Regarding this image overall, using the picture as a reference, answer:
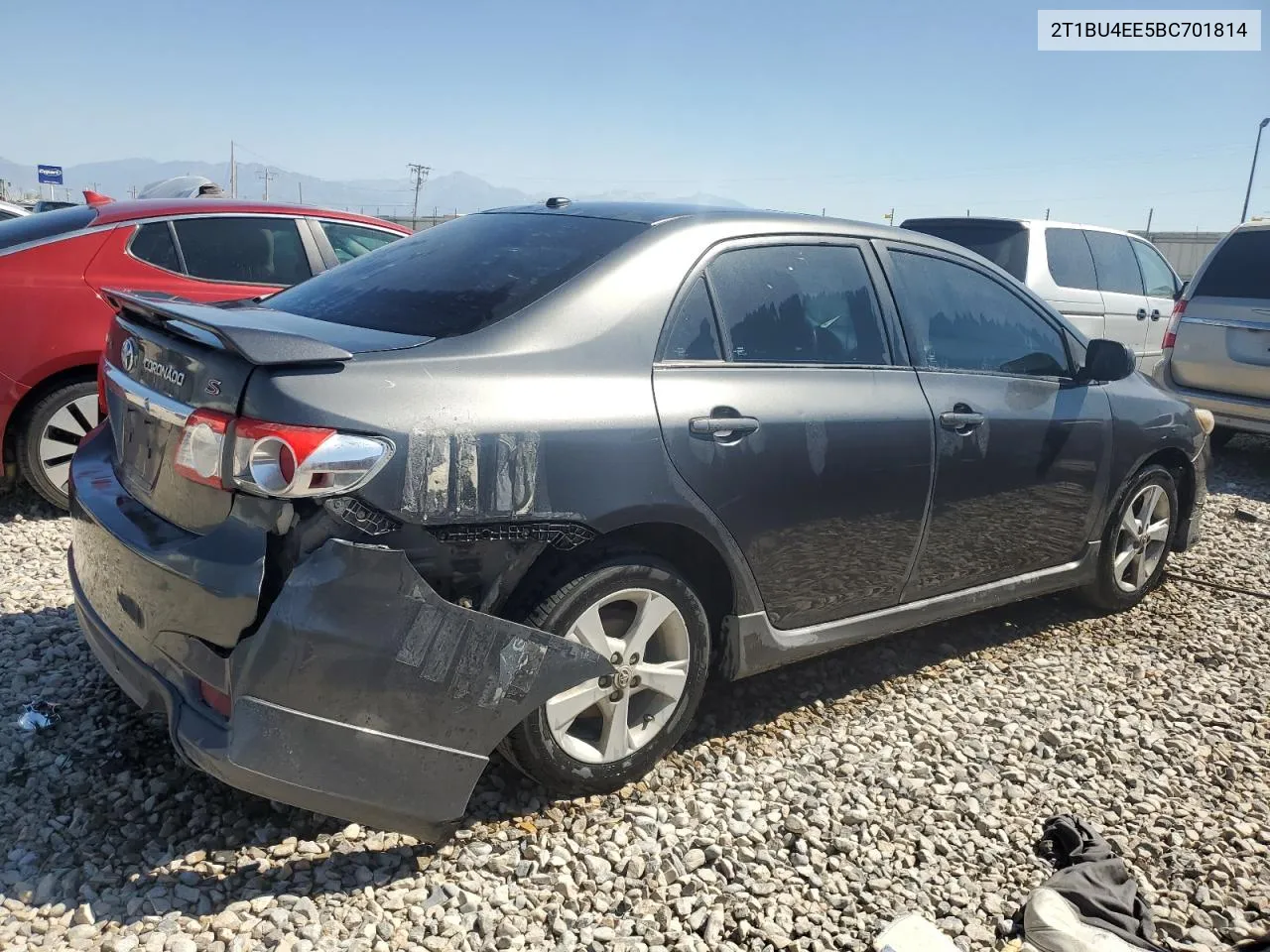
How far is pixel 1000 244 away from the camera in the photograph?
905 cm

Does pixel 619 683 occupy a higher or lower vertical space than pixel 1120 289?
lower

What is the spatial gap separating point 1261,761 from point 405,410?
317cm

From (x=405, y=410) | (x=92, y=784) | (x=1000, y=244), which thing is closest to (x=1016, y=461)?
(x=405, y=410)

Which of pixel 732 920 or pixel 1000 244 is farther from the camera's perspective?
pixel 1000 244

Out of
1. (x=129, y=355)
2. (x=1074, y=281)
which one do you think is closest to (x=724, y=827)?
(x=129, y=355)

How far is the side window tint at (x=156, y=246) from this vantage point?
5.43 meters

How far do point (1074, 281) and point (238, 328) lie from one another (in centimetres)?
900

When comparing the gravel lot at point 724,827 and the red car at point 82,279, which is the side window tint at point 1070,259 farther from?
the red car at point 82,279

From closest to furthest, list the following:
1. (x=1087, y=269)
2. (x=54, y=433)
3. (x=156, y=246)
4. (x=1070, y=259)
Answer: (x=54, y=433) → (x=156, y=246) → (x=1070, y=259) → (x=1087, y=269)

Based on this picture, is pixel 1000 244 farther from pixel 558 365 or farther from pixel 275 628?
pixel 275 628

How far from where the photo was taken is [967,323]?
3836 millimetres

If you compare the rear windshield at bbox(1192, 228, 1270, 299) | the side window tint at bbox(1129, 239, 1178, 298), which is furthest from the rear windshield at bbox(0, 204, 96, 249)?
the side window tint at bbox(1129, 239, 1178, 298)

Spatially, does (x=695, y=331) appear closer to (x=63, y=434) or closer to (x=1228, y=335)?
(x=63, y=434)

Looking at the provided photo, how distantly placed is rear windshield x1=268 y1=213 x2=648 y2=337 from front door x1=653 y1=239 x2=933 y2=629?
1.27ft
